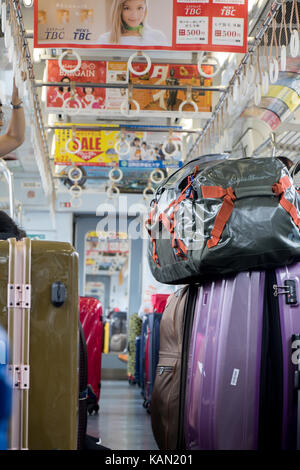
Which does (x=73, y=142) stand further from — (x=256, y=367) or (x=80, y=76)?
(x=256, y=367)

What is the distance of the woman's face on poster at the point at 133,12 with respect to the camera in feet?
14.0

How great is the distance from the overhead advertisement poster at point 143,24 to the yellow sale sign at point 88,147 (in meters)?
3.75

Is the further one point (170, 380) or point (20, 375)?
point (170, 380)

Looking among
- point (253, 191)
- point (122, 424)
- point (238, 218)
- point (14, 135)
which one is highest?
point (14, 135)

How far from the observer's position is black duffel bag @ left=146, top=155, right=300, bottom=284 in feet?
8.16

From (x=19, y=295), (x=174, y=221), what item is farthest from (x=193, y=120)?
(x=19, y=295)

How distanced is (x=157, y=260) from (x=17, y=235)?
2.92ft

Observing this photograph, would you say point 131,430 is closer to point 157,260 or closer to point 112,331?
point 157,260

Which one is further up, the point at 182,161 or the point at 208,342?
the point at 182,161

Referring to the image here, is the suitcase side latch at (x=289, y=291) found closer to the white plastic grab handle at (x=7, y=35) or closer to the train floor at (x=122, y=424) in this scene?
the train floor at (x=122, y=424)

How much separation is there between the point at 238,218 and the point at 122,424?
10.5ft

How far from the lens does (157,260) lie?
331 centimetres

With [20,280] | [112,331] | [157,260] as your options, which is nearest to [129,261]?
[112,331]

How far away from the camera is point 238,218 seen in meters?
2.54
